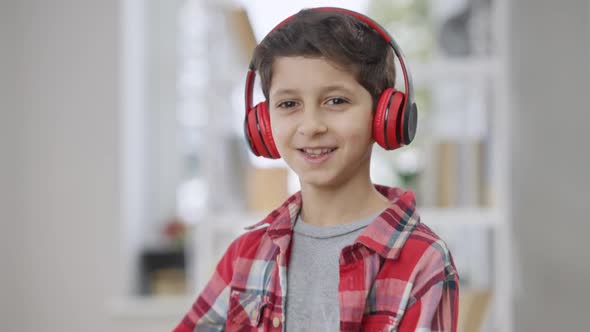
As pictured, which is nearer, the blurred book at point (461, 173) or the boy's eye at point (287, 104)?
the boy's eye at point (287, 104)

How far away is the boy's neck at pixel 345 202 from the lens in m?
0.86

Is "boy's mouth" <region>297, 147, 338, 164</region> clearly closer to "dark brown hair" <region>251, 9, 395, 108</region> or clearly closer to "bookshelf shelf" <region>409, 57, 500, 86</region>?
"dark brown hair" <region>251, 9, 395, 108</region>

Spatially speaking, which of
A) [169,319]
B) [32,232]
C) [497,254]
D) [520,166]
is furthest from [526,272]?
[32,232]

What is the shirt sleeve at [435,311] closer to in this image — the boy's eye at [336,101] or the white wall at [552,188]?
the boy's eye at [336,101]

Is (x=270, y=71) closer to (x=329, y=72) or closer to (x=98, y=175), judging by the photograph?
(x=329, y=72)

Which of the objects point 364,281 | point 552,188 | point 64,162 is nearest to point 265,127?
point 364,281

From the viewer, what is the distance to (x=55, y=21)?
337 cm

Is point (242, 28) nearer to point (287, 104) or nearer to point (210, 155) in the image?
point (210, 155)

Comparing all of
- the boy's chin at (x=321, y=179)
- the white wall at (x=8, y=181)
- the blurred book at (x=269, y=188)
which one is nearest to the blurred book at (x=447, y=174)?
the blurred book at (x=269, y=188)

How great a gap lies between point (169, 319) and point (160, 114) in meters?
1.15

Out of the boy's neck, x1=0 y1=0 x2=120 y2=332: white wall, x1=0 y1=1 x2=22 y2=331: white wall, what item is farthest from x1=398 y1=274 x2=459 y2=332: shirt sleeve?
x1=0 y1=1 x2=22 y2=331: white wall

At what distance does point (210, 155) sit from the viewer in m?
2.45

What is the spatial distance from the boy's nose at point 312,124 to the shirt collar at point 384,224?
5.4 inches

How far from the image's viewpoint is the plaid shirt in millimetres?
764
